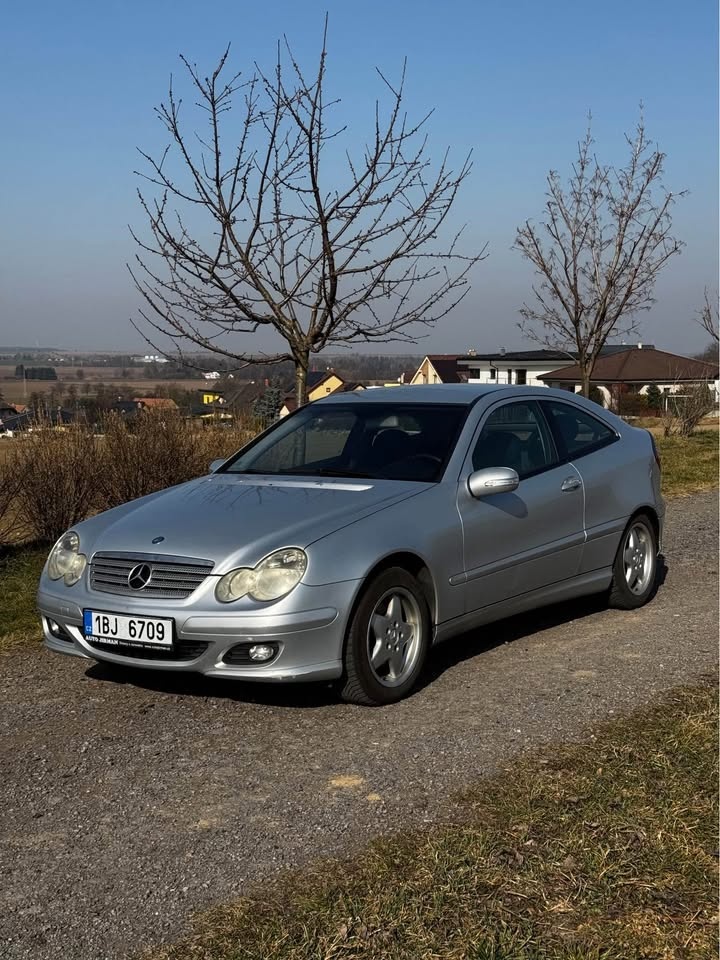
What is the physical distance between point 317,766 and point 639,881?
1.50m

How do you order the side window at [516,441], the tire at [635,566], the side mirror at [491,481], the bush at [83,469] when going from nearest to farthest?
the side mirror at [491,481] < the side window at [516,441] < the tire at [635,566] < the bush at [83,469]


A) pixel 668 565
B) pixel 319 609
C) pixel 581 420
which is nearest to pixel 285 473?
pixel 319 609

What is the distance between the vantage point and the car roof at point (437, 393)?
6.56 m

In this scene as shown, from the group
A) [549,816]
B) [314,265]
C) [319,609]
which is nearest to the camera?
[549,816]

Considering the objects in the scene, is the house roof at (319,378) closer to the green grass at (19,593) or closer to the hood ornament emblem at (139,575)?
the green grass at (19,593)

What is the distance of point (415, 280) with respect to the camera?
33.1 feet

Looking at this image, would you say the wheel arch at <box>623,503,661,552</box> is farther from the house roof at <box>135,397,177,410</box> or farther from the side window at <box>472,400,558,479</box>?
the house roof at <box>135,397,177,410</box>

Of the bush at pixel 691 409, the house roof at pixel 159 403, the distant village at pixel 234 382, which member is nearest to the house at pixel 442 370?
the distant village at pixel 234 382

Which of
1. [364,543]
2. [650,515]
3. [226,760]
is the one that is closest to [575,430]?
[650,515]

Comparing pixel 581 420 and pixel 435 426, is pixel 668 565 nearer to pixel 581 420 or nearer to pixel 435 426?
pixel 581 420

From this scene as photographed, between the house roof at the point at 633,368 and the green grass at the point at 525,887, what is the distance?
7126cm

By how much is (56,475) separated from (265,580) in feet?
23.3

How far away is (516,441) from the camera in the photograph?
6.46 meters

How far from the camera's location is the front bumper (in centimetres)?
483
